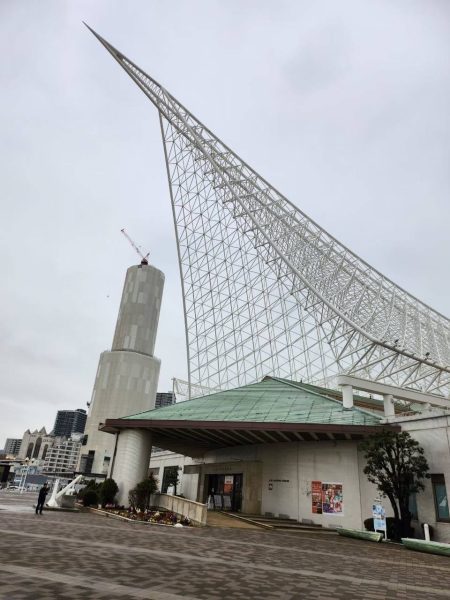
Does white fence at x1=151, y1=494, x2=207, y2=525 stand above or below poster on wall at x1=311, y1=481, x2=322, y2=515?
below

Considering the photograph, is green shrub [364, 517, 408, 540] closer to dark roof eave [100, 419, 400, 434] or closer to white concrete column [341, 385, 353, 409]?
dark roof eave [100, 419, 400, 434]

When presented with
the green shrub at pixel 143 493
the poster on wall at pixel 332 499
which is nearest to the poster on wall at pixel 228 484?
the green shrub at pixel 143 493

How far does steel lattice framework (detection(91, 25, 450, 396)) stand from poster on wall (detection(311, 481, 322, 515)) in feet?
49.2

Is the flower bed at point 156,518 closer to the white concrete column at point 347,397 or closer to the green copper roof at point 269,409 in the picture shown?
the green copper roof at point 269,409

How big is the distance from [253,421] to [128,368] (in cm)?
12044

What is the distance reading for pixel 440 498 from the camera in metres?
23.0

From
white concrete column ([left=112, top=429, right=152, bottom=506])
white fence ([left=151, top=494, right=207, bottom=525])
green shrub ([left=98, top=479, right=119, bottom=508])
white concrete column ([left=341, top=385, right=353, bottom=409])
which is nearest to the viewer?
white fence ([left=151, top=494, right=207, bottom=525])

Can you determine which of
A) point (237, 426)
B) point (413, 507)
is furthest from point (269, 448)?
point (413, 507)

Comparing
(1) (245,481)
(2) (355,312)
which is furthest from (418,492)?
(2) (355,312)

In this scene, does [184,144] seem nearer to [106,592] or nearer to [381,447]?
[381,447]

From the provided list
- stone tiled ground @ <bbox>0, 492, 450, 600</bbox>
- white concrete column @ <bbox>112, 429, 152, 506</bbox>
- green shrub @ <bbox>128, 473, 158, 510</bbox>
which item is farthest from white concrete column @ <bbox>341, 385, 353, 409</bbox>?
white concrete column @ <bbox>112, 429, 152, 506</bbox>

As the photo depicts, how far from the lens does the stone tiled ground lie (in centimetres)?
812

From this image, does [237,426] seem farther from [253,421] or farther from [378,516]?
[378,516]

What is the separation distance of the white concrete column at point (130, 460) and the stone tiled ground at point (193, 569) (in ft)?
49.4
